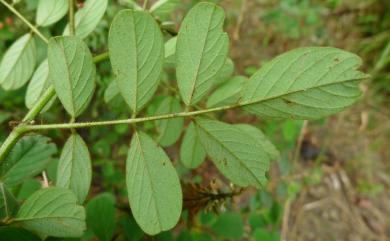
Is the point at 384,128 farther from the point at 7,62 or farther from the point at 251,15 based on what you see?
the point at 7,62

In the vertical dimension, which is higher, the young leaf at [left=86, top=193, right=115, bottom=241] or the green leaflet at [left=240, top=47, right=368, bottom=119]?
the green leaflet at [left=240, top=47, right=368, bottom=119]

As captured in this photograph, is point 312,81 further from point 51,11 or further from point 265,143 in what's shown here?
point 51,11

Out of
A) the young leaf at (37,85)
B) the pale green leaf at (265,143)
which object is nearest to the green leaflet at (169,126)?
A: the pale green leaf at (265,143)

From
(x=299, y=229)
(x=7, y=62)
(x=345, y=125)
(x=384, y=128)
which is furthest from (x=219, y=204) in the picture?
(x=384, y=128)

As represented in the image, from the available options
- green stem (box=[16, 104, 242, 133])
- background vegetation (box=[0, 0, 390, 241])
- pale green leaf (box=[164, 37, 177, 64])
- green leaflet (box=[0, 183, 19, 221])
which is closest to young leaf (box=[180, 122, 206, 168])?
background vegetation (box=[0, 0, 390, 241])

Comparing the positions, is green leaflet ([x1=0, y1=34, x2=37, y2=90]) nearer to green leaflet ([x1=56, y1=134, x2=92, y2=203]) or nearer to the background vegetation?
the background vegetation
